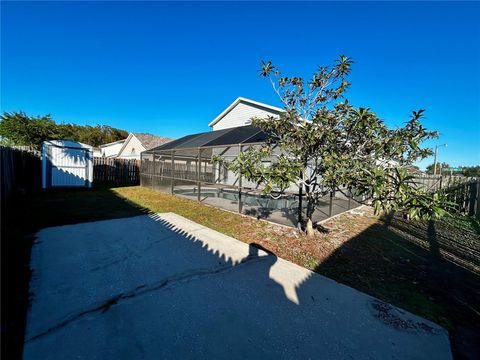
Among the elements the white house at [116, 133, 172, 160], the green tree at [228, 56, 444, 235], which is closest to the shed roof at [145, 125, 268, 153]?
the green tree at [228, 56, 444, 235]

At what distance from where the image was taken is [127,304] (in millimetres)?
2254

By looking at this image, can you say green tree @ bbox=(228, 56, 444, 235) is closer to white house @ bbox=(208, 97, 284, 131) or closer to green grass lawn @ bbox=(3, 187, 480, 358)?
green grass lawn @ bbox=(3, 187, 480, 358)

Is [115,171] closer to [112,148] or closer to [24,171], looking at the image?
[24,171]

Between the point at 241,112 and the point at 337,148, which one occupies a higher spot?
the point at 241,112

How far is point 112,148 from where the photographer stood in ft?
96.5

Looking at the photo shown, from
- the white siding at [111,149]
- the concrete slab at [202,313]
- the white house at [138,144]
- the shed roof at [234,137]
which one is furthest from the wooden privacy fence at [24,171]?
the white siding at [111,149]

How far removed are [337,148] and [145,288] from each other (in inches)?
152

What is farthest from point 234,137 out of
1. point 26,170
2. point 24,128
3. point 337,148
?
point 24,128

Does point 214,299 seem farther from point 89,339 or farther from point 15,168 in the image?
point 15,168

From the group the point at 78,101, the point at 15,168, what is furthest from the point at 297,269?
the point at 78,101

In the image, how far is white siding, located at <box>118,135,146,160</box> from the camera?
71.7ft

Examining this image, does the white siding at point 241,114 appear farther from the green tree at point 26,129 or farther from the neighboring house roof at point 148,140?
the green tree at point 26,129

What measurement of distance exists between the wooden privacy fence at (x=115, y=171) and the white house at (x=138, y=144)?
19.5 ft

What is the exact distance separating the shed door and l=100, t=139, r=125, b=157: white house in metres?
19.0
